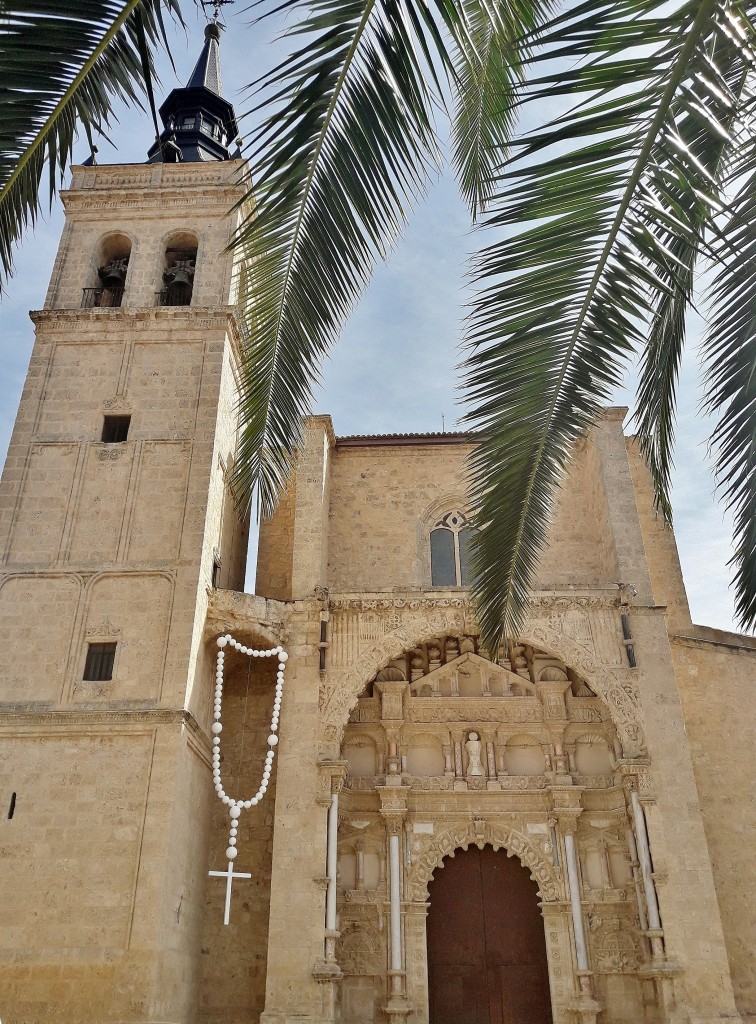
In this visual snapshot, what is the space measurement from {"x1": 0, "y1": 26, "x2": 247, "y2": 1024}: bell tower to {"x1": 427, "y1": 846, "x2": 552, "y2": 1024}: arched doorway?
10.6 feet

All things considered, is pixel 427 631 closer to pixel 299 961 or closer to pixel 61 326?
pixel 299 961

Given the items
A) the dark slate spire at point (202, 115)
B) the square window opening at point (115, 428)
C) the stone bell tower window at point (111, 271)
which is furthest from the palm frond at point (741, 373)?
the dark slate spire at point (202, 115)

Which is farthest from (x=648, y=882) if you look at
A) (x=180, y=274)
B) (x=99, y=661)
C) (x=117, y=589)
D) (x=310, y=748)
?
(x=180, y=274)

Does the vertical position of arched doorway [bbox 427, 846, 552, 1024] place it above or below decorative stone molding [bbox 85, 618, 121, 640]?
below

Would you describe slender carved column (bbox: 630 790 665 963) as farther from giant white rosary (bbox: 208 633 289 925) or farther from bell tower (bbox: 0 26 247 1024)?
bell tower (bbox: 0 26 247 1024)

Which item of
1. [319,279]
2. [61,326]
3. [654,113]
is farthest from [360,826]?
[654,113]

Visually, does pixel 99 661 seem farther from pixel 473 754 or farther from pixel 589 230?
pixel 589 230

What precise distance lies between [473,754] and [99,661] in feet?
17.8

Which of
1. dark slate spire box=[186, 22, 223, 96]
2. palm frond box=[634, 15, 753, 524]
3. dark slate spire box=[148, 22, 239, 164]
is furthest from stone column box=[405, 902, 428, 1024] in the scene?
dark slate spire box=[186, 22, 223, 96]

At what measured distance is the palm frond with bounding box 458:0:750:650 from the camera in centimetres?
312

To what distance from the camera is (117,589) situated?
1209cm

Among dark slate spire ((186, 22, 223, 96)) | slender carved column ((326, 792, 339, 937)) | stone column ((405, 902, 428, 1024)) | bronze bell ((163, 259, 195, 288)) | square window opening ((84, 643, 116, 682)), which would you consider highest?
dark slate spire ((186, 22, 223, 96))

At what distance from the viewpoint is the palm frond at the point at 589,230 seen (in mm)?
3125

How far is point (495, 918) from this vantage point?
40.2ft
